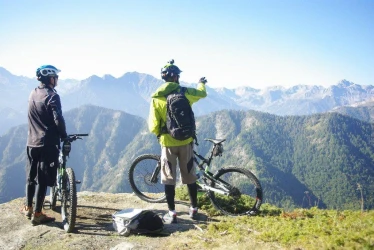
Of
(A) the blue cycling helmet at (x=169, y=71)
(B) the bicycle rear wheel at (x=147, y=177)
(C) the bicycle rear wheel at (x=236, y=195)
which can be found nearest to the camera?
(A) the blue cycling helmet at (x=169, y=71)

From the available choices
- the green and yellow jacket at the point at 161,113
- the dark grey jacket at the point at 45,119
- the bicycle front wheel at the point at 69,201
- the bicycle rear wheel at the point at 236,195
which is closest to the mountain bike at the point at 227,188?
the bicycle rear wheel at the point at 236,195

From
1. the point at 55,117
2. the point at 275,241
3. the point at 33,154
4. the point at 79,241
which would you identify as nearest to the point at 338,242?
the point at 275,241

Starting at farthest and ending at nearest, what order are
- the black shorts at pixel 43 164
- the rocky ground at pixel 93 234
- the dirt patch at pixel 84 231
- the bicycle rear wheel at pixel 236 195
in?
the bicycle rear wheel at pixel 236 195
the black shorts at pixel 43 164
the dirt patch at pixel 84 231
the rocky ground at pixel 93 234

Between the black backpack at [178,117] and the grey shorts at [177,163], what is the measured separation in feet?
1.71

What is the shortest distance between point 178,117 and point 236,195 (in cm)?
328

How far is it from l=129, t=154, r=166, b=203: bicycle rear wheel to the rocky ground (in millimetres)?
662

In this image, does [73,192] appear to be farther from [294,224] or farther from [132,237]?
[294,224]

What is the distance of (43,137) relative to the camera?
7762 millimetres

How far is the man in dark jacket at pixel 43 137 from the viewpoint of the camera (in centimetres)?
775

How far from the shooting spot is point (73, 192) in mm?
7332

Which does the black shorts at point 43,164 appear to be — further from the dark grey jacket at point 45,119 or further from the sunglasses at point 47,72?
the sunglasses at point 47,72

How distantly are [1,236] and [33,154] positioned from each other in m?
2.27

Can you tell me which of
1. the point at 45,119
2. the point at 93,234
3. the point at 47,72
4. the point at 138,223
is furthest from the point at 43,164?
the point at 138,223

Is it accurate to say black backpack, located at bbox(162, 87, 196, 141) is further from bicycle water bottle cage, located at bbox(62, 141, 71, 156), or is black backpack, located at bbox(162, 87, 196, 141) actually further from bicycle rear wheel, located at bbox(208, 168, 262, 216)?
bicycle water bottle cage, located at bbox(62, 141, 71, 156)
